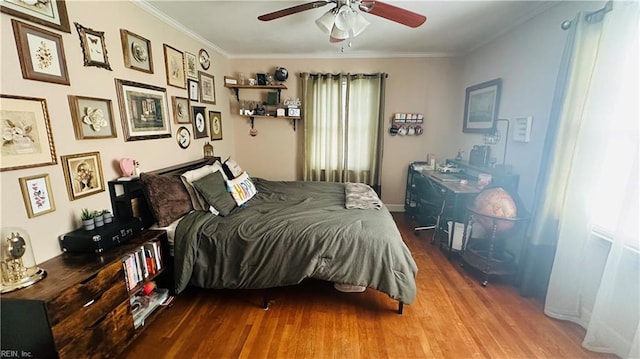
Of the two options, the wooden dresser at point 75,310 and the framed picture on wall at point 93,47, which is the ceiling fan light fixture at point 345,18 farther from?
the wooden dresser at point 75,310

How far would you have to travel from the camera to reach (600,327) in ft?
5.41

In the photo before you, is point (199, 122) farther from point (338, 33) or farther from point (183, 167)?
A: point (338, 33)

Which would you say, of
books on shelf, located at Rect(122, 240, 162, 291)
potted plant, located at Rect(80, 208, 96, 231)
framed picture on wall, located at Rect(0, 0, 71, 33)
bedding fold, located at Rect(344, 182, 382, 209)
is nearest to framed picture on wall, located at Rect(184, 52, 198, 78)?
framed picture on wall, located at Rect(0, 0, 71, 33)

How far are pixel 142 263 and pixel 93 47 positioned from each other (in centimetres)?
157

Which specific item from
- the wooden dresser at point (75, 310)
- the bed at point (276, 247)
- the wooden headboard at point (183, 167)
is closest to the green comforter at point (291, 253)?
the bed at point (276, 247)

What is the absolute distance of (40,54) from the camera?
1.52 m

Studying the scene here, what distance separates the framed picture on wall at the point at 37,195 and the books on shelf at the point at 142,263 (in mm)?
518

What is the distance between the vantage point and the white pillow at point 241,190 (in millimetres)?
2510

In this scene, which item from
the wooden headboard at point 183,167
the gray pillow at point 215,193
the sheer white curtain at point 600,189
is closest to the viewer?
the sheer white curtain at point 600,189

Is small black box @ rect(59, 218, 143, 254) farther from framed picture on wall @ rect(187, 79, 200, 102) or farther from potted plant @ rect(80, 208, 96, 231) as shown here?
framed picture on wall @ rect(187, 79, 200, 102)

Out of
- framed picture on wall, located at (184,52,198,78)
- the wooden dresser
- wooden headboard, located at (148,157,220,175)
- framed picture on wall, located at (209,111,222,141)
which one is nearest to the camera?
the wooden dresser

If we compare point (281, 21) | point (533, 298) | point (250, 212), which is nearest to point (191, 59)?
point (281, 21)

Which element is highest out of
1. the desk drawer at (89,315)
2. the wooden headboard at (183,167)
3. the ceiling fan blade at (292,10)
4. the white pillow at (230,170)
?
the ceiling fan blade at (292,10)

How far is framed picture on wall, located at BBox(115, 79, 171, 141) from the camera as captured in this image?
214cm
